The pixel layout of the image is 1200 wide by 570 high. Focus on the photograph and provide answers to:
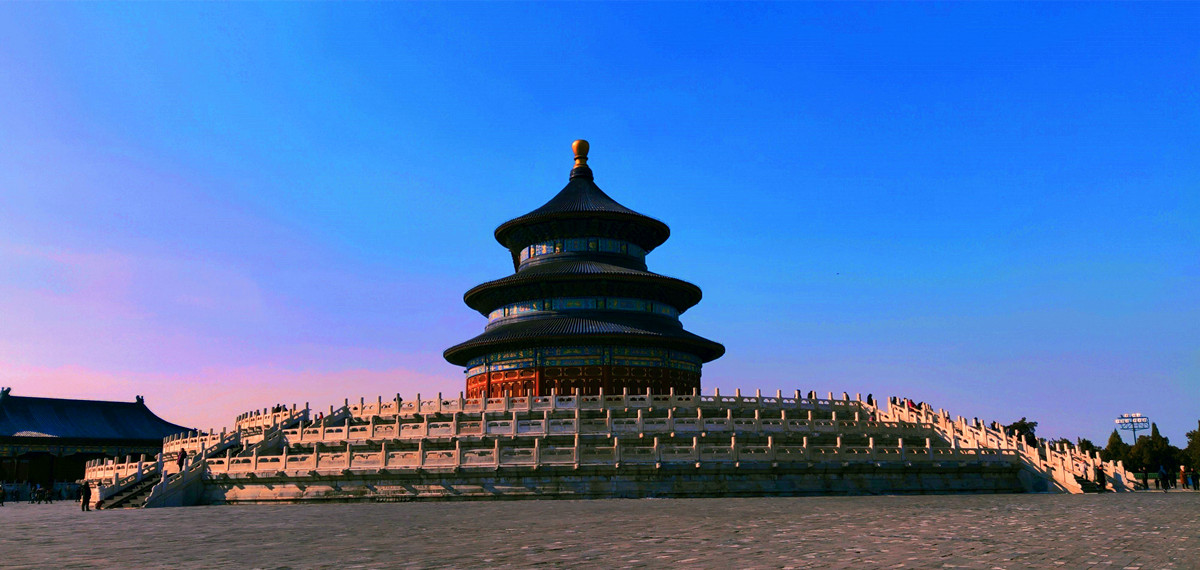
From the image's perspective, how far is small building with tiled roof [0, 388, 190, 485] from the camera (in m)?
59.4

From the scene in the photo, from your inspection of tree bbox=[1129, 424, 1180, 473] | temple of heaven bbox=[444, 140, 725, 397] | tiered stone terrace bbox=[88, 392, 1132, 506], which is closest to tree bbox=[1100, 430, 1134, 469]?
tree bbox=[1129, 424, 1180, 473]

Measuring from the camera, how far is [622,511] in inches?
828

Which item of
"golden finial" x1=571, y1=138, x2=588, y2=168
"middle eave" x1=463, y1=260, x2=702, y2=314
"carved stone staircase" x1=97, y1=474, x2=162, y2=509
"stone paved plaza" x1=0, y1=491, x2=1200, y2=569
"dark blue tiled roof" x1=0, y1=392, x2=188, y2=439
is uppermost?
"golden finial" x1=571, y1=138, x2=588, y2=168

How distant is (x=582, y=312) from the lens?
51844mm

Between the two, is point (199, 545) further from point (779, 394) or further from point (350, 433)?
point (779, 394)

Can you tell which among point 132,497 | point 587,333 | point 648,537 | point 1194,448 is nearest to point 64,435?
point 132,497

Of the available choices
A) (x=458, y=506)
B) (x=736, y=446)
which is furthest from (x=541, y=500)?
(x=736, y=446)

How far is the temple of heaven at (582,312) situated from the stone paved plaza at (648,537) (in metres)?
24.3

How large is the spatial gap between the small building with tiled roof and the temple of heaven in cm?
2737

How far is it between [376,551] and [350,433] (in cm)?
2179

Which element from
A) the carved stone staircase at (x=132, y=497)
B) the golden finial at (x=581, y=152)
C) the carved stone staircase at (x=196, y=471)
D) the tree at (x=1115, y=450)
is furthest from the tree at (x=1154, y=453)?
the carved stone staircase at (x=132, y=497)

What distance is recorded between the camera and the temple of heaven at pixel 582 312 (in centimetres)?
4853

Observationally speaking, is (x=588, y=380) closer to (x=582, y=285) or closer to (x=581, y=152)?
(x=582, y=285)

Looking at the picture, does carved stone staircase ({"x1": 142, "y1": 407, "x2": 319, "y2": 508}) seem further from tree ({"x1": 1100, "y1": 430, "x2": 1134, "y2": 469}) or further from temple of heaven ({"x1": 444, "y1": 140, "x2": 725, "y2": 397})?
tree ({"x1": 1100, "y1": 430, "x2": 1134, "y2": 469})
